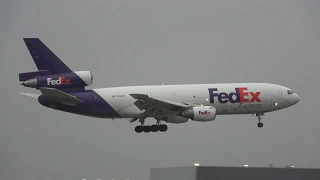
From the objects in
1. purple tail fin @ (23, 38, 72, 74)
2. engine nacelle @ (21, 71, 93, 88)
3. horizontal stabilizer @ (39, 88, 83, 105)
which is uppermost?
purple tail fin @ (23, 38, 72, 74)

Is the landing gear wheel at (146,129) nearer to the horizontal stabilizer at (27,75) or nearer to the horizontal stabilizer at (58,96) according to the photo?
the horizontal stabilizer at (58,96)

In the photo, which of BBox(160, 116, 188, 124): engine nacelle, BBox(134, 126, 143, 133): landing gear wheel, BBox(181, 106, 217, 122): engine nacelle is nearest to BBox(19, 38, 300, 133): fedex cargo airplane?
BBox(181, 106, 217, 122): engine nacelle

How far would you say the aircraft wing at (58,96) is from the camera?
73750 mm

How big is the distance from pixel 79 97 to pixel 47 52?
20.1 feet

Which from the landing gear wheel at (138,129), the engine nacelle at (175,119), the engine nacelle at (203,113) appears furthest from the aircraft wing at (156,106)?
the landing gear wheel at (138,129)

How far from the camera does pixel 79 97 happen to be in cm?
7731

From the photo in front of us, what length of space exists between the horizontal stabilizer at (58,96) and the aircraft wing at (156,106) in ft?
21.0

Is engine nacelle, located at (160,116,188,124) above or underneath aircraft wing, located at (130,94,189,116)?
underneath

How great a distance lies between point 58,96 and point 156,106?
10.1 meters

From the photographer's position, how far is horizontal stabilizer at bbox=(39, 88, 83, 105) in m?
73.8

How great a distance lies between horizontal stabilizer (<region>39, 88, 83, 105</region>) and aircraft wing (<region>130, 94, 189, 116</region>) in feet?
21.0

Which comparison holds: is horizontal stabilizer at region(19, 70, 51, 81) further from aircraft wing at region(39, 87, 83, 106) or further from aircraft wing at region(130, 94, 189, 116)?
aircraft wing at region(130, 94, 189, 116)

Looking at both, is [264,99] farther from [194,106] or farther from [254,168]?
[254,168]

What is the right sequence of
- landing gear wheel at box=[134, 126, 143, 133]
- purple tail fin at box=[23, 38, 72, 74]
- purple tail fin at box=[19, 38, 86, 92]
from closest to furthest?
purple tail fin at box=[19, 38, 86, 92]
purple tail fin at box=[23, 38, 72, 74]
landing gear wheel at box=[134, 126, 143, 133]
